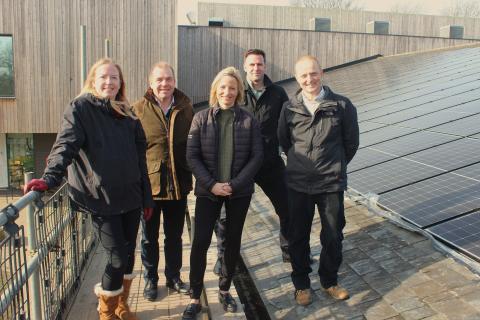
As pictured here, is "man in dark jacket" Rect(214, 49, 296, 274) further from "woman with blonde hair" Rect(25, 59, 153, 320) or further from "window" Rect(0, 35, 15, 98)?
"window" Rect(0, 35, 15, 98)

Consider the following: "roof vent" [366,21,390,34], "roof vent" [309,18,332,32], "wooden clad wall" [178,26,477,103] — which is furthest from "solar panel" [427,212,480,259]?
"roof vent" [366,21,390,34]

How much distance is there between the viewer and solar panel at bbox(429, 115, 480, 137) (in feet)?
21.9

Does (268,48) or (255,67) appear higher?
(268,48)

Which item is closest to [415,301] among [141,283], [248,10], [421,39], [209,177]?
[209,177]

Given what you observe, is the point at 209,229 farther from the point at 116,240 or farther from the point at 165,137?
the point at 165,137

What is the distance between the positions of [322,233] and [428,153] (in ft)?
9.73

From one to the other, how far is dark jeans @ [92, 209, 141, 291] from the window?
1562 centimetres

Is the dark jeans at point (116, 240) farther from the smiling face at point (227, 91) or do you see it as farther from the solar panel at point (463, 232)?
the solar panel at point (463, 232)

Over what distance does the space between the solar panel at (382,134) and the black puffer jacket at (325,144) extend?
3851 millimetres

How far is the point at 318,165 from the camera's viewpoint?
3732mm

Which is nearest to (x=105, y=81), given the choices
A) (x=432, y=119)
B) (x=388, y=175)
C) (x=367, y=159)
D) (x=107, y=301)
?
(x=107, y=301)

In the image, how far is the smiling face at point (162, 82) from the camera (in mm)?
3896

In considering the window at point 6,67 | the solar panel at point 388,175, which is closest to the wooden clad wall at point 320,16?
the window at point 6,67

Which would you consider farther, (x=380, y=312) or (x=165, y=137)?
(x=165, y=137)
